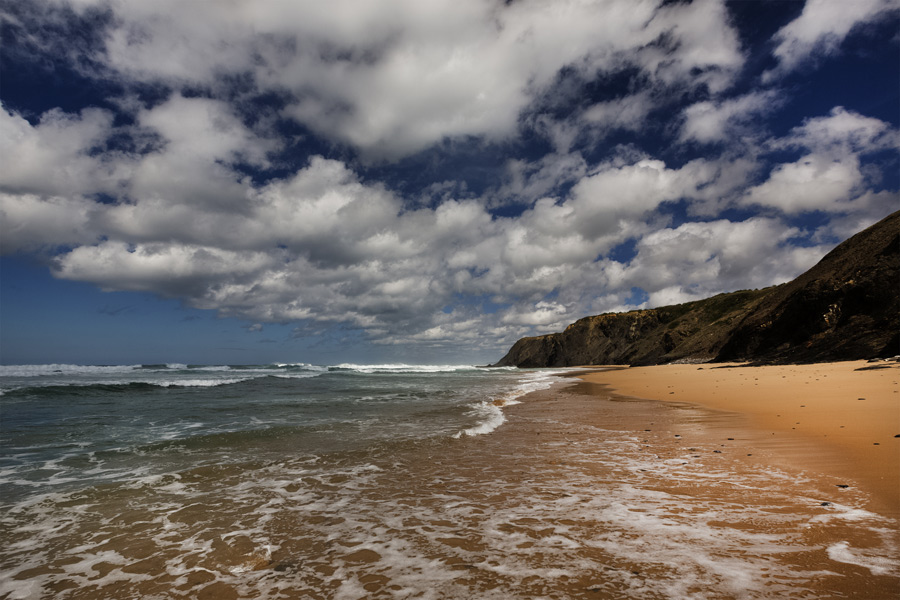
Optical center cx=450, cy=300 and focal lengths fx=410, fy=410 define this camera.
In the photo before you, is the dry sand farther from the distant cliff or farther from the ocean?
the distant cliff

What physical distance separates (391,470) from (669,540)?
4505mm

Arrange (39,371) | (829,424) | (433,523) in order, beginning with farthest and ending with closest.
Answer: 1. (39,371)
2. (829,424)
3. (433,523)

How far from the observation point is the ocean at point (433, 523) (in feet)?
10.5

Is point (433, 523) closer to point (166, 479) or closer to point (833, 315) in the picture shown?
point (166, 479)

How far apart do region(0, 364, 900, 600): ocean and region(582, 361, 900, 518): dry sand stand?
23.0 inches

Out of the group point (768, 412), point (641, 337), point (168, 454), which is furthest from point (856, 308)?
point (641, 337)

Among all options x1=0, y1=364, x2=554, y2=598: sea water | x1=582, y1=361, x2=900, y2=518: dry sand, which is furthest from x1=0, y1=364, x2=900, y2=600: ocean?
x1=582, y1=361, x2=900, y2=518: dry sand

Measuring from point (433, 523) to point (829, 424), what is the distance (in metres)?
8.35

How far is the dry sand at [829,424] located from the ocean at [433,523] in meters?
0.58

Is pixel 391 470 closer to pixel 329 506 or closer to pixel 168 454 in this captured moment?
pixel 329 506

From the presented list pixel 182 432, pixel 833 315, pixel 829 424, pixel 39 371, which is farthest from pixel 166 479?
pixel 39 371

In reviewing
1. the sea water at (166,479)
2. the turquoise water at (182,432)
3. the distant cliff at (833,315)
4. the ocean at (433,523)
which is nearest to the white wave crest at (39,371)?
the turquoise water at (182,432)

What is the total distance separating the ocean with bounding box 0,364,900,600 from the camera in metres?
3.21

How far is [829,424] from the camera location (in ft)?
26.3
